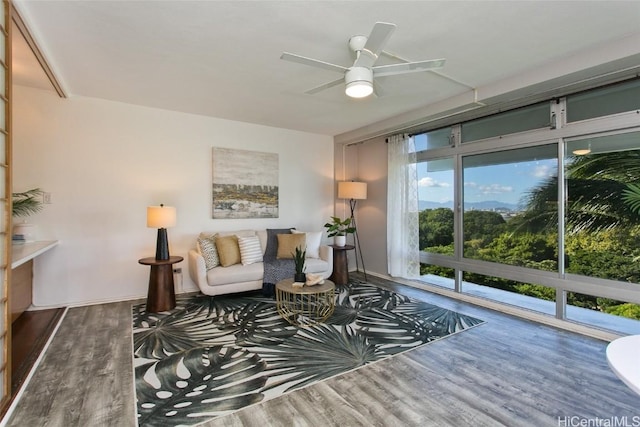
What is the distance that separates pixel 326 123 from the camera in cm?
485

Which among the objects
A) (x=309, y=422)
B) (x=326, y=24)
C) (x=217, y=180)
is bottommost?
(x=309, y=422)

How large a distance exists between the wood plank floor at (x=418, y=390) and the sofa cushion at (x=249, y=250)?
1.58 meters

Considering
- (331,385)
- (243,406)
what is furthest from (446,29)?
(243,406)

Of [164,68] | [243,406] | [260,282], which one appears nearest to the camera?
[243,406]

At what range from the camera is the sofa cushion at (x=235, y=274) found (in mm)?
3711

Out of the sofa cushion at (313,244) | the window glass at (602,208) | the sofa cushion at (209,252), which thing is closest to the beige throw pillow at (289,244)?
the sofa cushion at (313,244)

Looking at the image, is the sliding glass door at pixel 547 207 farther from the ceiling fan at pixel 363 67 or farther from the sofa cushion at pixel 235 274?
the sofa cushion at pixel 235 274

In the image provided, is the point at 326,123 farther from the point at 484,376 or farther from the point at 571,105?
the point at 484,376

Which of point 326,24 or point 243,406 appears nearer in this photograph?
point 243,406

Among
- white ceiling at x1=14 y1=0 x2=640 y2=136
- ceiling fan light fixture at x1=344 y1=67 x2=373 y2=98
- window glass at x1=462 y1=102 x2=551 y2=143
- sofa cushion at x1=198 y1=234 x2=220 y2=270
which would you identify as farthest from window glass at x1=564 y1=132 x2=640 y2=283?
sofa cushion at x1=198 y1=234 x2=220 y2=270

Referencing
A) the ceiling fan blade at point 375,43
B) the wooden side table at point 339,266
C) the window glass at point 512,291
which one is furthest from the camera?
the wooden side table at point 339,266

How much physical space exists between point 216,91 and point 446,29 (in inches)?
95.2

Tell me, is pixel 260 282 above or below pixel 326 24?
below

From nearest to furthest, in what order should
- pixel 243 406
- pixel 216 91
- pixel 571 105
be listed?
pixel 243 406, pixel 571 105, pixel 216 91
